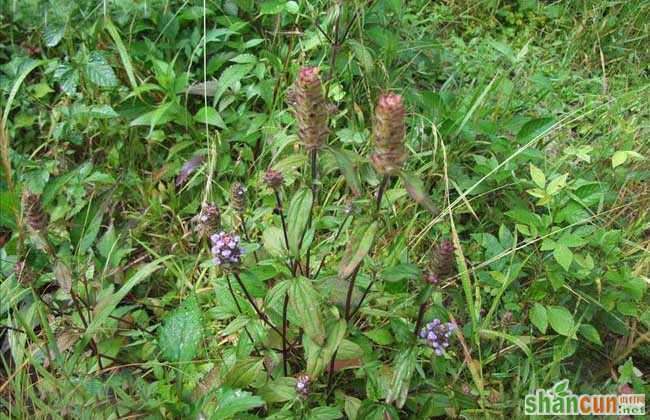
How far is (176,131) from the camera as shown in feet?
9.06

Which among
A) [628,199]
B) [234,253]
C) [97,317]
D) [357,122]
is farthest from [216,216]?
[628,199]

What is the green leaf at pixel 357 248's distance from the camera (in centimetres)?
134

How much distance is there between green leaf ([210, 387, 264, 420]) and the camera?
1.60m

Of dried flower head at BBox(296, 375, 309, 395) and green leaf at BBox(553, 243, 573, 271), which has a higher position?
green leaf at BBox(553, 243, 573, 271)

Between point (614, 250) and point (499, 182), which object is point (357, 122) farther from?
point (614, 250)

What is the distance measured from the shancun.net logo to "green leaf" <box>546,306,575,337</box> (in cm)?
22

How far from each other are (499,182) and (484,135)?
281 mm

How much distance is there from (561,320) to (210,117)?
1602 mm

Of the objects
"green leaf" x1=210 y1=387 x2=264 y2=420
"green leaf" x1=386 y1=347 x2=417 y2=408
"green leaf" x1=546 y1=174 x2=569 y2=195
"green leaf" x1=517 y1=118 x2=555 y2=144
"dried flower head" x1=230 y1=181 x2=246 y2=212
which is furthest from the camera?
"green leaf" x1=517 y1=118 x2=555 y2=144

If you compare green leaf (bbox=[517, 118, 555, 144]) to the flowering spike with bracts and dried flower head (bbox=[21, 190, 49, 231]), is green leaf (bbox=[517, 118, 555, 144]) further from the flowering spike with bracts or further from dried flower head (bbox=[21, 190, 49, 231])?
dried flower head (bbox=[21, 190, 49, 231])

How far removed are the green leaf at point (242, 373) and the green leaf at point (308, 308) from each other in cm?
38

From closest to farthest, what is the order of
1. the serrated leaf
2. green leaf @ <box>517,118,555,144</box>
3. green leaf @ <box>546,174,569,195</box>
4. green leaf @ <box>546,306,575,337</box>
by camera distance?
green leaf @ <box>546,306,575,337</box> → green leaf @ <box>546,174,569,195</box> → green leaf @ <box>517,118,555,144</box> → the serrated leaf

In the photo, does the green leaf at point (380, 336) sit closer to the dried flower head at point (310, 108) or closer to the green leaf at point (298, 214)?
the green leaf at point (298, 214)

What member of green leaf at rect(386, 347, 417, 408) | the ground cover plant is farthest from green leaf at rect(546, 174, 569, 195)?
green leaf at rect(386, 347, 417, 408)
